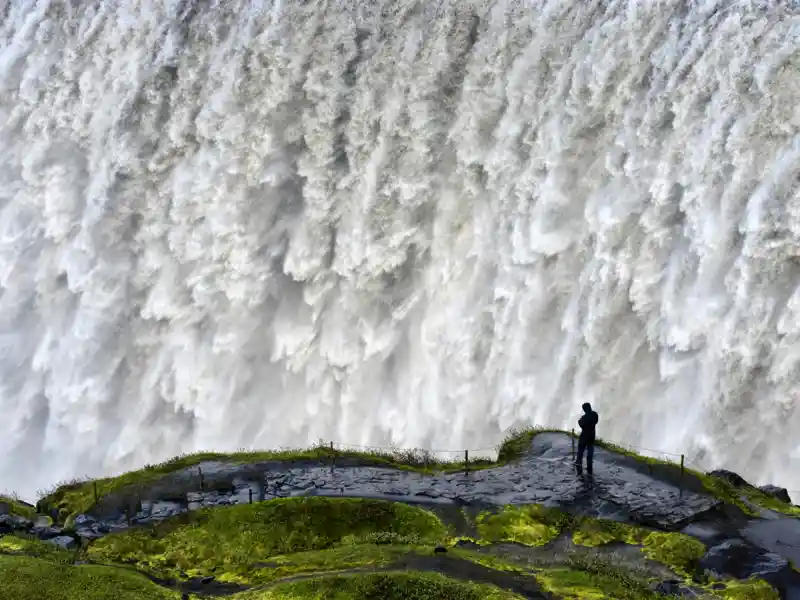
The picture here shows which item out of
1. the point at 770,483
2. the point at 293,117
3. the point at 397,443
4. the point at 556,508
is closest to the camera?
the point at 556,508

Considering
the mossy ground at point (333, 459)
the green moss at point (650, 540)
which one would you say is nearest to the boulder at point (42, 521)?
the mossy ground at point (333, 459)

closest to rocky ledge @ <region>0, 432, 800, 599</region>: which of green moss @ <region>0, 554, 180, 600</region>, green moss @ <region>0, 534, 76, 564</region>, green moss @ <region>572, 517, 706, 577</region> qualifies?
green moss @ <region>572, 517, 706, 577</region>

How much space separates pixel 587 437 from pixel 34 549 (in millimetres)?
10319

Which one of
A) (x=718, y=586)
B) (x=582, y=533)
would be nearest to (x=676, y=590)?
(x=718, y=586)

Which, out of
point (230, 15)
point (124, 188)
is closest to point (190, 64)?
point (230, 15)

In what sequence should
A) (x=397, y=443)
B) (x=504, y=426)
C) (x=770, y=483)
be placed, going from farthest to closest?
1. (x=397, y=443)
2. (x=504, y=426)
3. (x=770, y=483)

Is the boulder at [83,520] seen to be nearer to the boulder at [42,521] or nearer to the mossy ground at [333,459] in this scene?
the mossy ground at [333,459]

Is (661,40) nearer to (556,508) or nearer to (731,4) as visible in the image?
(731,4)

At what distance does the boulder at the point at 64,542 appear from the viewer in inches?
589

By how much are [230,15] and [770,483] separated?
80.0 feet

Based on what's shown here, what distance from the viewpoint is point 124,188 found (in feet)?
103

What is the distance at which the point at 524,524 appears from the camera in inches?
585

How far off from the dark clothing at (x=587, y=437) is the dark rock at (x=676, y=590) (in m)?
3.97

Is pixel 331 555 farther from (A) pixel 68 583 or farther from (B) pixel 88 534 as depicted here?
(B) pixel 88 534
